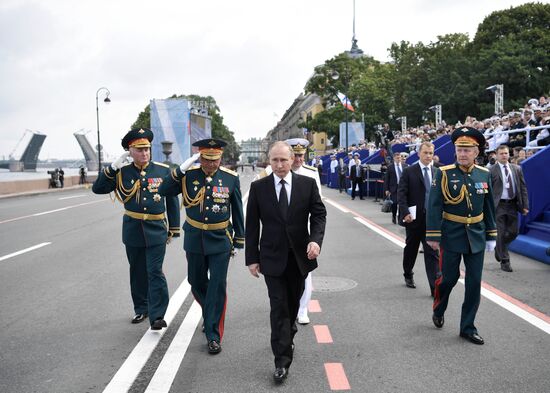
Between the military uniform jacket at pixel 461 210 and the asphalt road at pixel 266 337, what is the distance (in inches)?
37.7

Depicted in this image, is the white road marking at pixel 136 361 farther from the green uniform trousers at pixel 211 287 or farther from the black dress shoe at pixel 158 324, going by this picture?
the green uniform trousers at pixel 211 287

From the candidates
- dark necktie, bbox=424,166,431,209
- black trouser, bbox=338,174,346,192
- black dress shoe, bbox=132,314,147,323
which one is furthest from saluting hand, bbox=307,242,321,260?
black trouser, bbox=338,174,346,192

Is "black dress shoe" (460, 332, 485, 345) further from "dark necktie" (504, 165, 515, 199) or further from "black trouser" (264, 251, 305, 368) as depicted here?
"dark necktie" (504, 165, 515, 199)

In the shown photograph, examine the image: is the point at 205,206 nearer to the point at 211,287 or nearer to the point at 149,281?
the point at 211,287

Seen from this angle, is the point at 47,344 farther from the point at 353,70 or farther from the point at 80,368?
the point at 353,70

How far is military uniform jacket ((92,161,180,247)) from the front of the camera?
554 centimetres

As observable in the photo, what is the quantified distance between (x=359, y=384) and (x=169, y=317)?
103 inches

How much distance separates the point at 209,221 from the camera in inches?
197

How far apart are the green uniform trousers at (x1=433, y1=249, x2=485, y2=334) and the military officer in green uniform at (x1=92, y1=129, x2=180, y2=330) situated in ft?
9.36

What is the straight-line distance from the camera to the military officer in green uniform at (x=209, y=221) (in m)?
4.90

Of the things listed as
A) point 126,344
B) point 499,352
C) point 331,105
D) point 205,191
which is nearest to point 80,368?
point 126,344

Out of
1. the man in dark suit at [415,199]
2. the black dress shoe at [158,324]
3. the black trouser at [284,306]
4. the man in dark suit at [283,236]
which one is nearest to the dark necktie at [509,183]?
the man in dark suit at [415,199]

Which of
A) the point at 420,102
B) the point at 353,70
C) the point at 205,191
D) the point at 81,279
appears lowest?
the point at 81,279

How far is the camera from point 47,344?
5.04 metres
